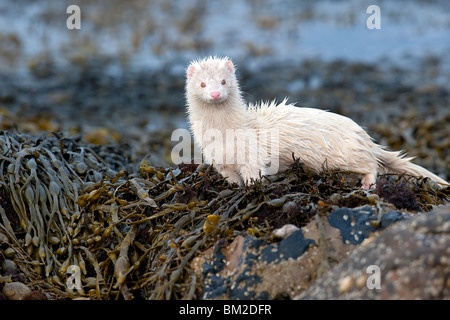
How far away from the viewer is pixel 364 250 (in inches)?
143

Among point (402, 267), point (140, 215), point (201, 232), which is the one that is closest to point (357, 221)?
point (402, 267)

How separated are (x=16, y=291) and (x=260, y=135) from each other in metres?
2.50

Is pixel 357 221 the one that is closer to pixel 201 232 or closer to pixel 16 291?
pixel 201 232

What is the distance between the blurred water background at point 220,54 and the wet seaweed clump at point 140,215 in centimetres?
409

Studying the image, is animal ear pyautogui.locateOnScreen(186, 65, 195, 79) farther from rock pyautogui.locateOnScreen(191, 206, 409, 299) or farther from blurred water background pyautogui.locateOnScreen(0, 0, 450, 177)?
blurred water background pyautogui.locateOnScreen(0, 0, 450, 177)

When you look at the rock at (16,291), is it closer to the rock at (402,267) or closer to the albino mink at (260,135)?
the albino mink at (260,135)

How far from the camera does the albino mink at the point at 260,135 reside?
5.20 m

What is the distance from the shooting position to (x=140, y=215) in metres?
5.04

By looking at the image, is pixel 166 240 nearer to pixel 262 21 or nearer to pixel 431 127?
pixel 431 127

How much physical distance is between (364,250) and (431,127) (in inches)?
290

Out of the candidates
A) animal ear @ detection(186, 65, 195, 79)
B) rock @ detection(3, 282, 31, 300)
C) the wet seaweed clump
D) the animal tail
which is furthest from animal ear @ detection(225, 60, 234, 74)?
rock @ detection(3, 282, 31, 300)

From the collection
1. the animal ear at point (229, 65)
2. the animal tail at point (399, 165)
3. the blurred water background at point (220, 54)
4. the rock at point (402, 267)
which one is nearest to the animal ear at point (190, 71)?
the animal ear at point (229, 65)

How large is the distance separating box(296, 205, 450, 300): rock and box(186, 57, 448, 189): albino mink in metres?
1.65

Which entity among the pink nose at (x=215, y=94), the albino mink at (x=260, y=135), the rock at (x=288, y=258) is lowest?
the rock at (x=288, y=258)
